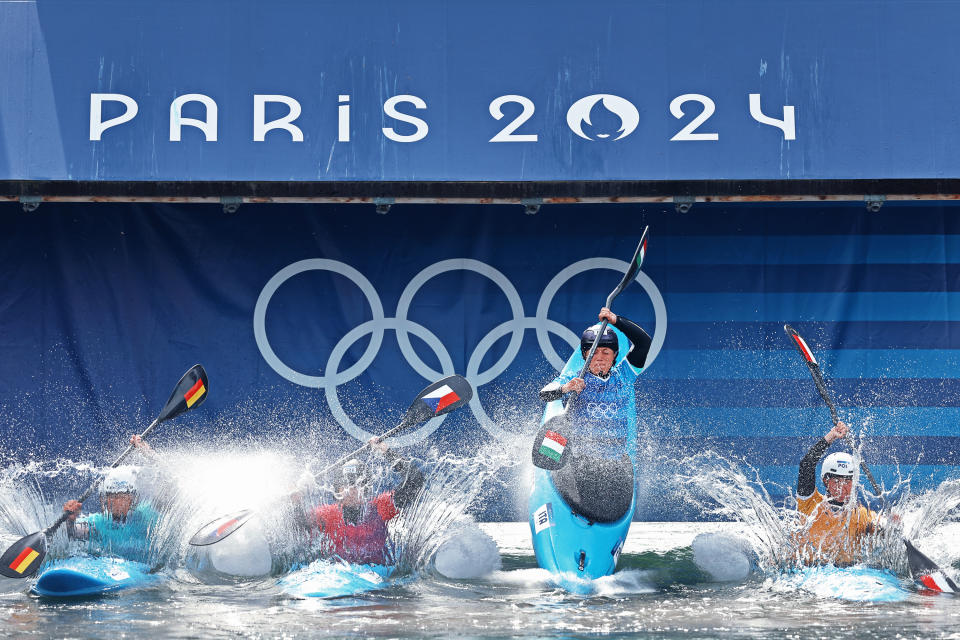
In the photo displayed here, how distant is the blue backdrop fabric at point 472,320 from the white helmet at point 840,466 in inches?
69.1

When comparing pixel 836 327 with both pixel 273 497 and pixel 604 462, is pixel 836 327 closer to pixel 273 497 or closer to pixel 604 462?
pixel 604 462

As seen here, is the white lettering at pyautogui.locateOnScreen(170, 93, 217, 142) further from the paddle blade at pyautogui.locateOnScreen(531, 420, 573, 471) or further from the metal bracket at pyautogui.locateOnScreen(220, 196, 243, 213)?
the paddle blade at pyautogui.locateOnScreen(531, 420, 573, 471)

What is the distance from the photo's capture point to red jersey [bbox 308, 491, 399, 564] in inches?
274

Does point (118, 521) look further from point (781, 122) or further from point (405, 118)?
point (781, 122)

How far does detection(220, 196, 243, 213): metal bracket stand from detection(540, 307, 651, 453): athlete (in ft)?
8.59

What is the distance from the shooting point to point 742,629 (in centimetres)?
552

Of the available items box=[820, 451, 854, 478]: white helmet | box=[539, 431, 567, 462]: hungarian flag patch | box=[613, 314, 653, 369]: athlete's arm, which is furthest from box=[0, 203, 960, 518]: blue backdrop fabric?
box=[539, 431, 567, 462]: hungarian flag patch

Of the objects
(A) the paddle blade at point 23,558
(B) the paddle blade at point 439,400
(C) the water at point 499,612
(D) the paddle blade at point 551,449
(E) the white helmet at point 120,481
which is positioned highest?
(B) the paddle blade at point 439,400

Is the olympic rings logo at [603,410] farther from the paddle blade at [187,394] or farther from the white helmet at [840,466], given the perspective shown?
the paddle blade at [187,394]

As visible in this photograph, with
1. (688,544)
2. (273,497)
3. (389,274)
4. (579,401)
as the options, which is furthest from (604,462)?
(389,274)

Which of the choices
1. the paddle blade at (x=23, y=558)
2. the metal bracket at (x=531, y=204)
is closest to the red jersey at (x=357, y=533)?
the paddle blade at (x=23, y=558)

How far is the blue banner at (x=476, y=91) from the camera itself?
7.97m

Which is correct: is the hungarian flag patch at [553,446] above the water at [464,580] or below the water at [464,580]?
above

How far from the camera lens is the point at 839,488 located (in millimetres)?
7086
